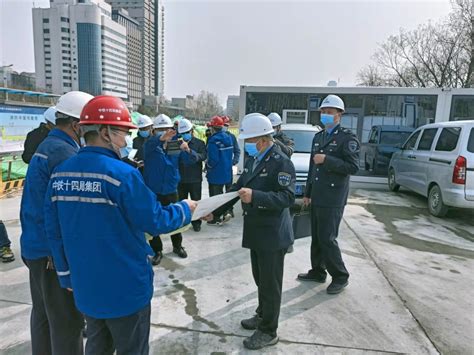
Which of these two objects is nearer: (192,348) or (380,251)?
(192,348)

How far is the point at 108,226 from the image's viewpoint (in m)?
1.67

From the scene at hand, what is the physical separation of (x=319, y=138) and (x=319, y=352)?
237 cm

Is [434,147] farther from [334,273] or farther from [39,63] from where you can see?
[39,63]

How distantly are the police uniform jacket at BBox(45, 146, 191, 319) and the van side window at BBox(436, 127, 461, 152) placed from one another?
6.96m

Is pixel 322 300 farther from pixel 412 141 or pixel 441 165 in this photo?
pixel 412 141

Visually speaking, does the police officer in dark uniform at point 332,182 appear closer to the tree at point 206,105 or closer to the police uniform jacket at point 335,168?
the police uniform jacket at point 335,168

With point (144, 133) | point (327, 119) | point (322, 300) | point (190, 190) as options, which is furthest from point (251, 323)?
point (144, 133)

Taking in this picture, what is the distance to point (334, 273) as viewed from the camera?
13.0 ft

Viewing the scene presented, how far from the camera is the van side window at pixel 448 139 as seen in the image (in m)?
6.81

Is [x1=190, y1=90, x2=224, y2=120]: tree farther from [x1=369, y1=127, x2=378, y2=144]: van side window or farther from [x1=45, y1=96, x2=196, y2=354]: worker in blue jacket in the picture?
[x1=45, y1=96, x2=196, y2=354]: worker in blue jacket

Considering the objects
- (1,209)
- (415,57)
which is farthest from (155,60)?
(1,209)

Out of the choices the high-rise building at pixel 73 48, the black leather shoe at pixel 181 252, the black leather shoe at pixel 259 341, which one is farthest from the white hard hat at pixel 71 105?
the high-rise building at pixel 73 48

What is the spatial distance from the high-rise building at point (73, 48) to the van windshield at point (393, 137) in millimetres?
76524

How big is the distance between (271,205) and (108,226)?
128 cm
